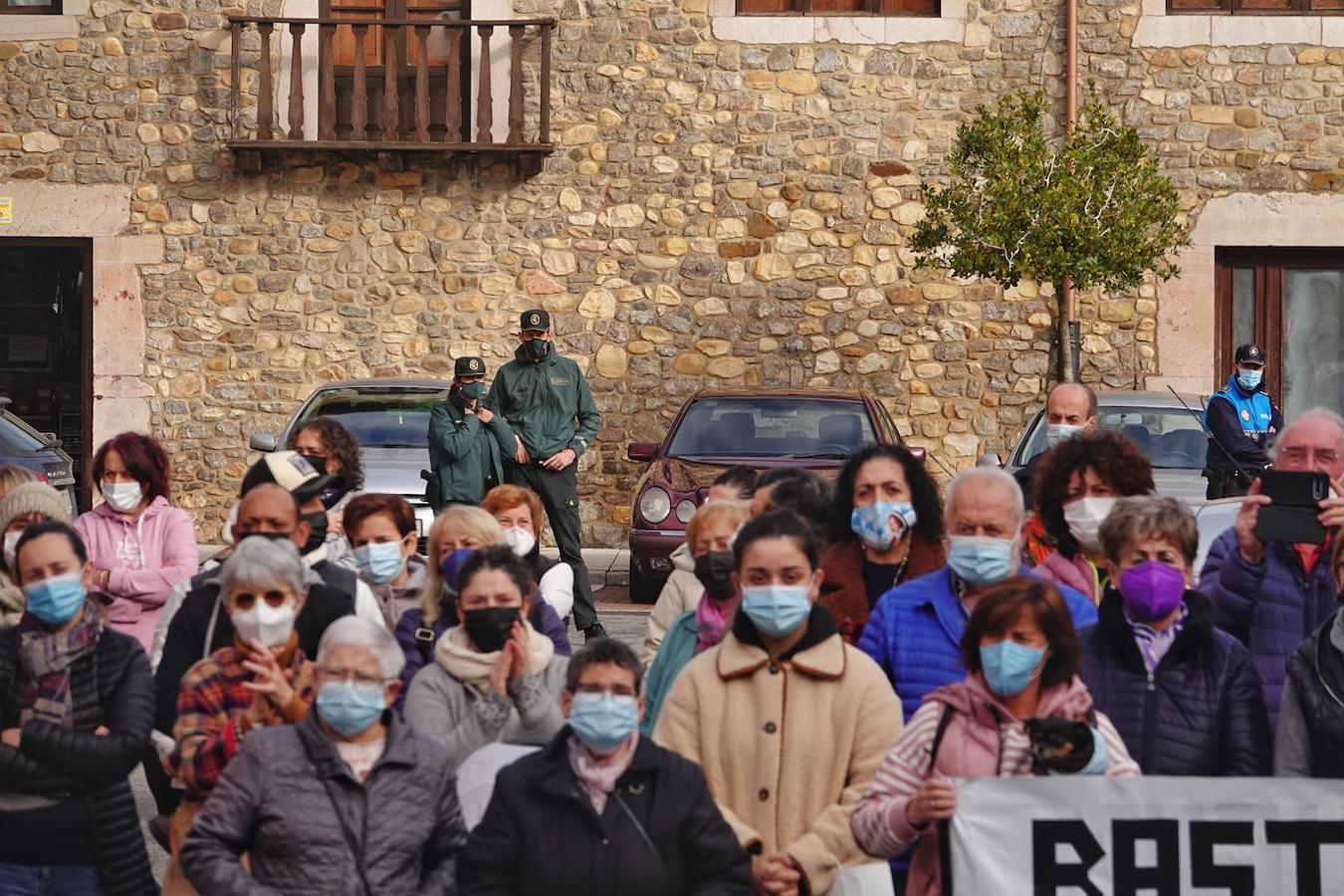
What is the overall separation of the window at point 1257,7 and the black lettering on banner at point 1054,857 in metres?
16.3

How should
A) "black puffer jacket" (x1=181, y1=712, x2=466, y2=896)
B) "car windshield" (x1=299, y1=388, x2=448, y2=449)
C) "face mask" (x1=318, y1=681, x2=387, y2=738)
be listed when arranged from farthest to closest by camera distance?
"car windshield" (x1=299, y1=388, x2=448, y2=449) < "face mask" (x1=318, y1=681, x2=387, y2=738) < "black puffer jacket" (x1=181, y1=712, x2=466, y2=896)

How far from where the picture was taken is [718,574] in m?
6.42

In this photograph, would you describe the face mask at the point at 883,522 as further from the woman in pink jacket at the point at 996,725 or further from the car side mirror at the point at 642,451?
the car side mirror at the point at 642,451

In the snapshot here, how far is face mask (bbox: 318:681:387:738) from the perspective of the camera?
5.23 metres

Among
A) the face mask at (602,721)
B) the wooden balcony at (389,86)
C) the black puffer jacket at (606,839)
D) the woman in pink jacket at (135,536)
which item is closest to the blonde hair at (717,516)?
the face mask at (602,721)

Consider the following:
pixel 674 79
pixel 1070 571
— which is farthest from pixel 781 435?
pixel 1070 571

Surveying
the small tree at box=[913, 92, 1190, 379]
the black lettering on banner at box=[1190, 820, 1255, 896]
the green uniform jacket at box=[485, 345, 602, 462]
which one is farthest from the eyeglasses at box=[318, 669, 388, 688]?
the small tree at box=[913, 92, 1190, 379]

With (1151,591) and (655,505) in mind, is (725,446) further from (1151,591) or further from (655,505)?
(1151,591)

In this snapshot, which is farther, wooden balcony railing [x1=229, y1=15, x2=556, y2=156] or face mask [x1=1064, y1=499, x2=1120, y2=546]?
wooden balcony railing [x1=229, y1=15, x2=556, y2=156]

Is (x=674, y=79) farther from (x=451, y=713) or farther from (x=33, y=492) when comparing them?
(x=451, y=713)

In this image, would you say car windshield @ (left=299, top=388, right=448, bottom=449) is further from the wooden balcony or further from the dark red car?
the wooden balcony

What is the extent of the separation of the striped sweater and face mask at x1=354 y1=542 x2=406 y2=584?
280 centimetres

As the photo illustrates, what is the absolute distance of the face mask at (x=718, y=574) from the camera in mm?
6398

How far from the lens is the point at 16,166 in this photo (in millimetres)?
20797
